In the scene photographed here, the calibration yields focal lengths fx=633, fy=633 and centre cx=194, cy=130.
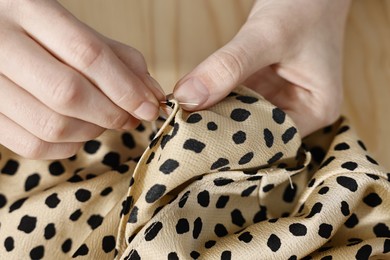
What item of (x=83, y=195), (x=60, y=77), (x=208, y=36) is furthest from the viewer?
(x=208, y=36)

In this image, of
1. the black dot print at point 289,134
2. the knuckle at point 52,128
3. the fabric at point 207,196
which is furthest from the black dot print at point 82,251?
the black dot print at point 289,134

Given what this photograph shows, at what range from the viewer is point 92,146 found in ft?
2.12

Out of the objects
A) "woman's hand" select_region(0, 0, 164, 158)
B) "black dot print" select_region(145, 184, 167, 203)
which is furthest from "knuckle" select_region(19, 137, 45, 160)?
"black dot print" select_region(145, 184, 167, 203)

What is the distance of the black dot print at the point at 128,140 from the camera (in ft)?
2.16

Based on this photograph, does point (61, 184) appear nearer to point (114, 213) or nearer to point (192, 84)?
point (114, 213)

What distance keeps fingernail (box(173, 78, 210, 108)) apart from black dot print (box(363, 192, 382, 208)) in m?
0.18

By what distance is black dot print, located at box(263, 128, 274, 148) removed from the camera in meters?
0.56

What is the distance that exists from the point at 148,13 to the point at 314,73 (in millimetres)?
254

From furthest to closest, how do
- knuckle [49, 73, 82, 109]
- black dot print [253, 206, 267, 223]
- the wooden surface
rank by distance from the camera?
1. the wooden surface
2. black dot print [253, 206, 267, 223]
3. knuckle [49, 73, 82, 109]

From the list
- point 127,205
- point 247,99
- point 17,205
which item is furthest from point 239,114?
point 17,205

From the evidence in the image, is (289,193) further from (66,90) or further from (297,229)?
(66,90)

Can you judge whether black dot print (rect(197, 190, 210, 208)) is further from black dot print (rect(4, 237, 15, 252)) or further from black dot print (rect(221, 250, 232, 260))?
black dot print (rect(4, 237, 15, 252))

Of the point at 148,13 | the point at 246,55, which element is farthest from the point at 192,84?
the point at 148,13

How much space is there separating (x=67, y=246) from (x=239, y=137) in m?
0.19
